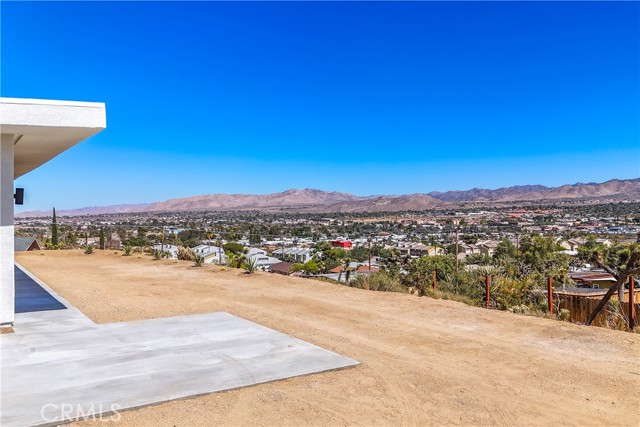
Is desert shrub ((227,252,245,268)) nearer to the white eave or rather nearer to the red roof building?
the white eave

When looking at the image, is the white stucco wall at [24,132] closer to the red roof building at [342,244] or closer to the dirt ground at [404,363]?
the dirt ground at [404,363]

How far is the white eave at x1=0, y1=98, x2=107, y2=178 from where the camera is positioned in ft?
23.9

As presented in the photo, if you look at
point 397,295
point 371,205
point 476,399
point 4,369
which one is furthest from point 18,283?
point 371,205

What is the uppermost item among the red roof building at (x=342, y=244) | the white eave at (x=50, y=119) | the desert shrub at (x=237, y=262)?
the white eave at (x=50, y=119)

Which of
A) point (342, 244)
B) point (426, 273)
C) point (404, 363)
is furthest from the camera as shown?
point (342, 244)

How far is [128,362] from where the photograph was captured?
6590mm

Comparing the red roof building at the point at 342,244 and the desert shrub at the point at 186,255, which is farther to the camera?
the red roof building at the point at 342,244

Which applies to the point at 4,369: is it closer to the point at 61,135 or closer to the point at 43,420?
the point at 43,420

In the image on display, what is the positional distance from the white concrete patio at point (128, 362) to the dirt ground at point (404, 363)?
328 mm

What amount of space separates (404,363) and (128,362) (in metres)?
3.57

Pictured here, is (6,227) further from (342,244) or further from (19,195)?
(342,244)

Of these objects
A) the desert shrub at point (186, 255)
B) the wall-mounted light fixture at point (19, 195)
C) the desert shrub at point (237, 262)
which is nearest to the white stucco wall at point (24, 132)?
the wall-mounted light fixture at point (19, 195)

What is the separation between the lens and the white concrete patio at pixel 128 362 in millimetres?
5234

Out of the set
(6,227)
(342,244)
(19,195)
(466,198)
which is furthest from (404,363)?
(466,198)
